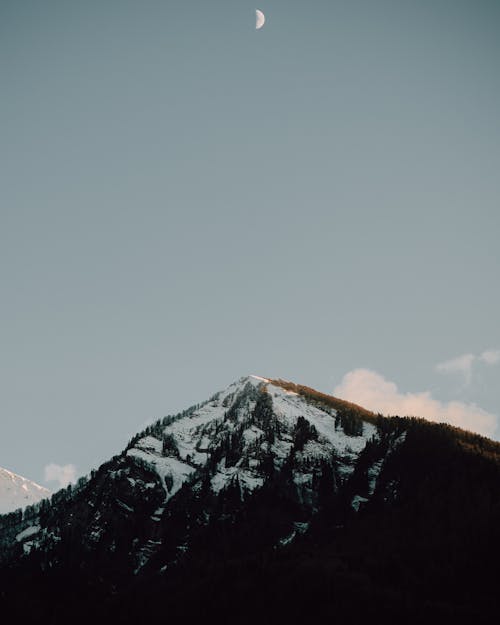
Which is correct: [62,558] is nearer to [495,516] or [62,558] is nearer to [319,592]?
[319,592]

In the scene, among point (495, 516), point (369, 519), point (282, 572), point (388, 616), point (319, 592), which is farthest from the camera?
point (369, 519)

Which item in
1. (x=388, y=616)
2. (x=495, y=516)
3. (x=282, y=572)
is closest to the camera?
(x=388, y=616)

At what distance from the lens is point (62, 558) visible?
200 meters

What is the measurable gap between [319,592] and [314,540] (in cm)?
3563

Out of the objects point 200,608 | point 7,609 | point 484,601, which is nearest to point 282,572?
point 200,608

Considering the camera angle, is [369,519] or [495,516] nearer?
[495,516]

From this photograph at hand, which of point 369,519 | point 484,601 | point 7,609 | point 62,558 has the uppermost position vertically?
point 369,519

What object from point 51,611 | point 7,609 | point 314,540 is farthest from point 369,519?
point 7,609

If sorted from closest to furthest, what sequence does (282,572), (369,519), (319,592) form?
(319,592), (282,572), (369,519)

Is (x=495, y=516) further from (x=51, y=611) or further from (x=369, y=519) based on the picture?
(x=51, y=611)

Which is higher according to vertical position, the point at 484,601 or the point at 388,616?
the point at 484,601

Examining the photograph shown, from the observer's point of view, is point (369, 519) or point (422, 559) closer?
point (422, 559)

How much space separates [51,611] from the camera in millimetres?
164000

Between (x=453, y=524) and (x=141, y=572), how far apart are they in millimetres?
109760
